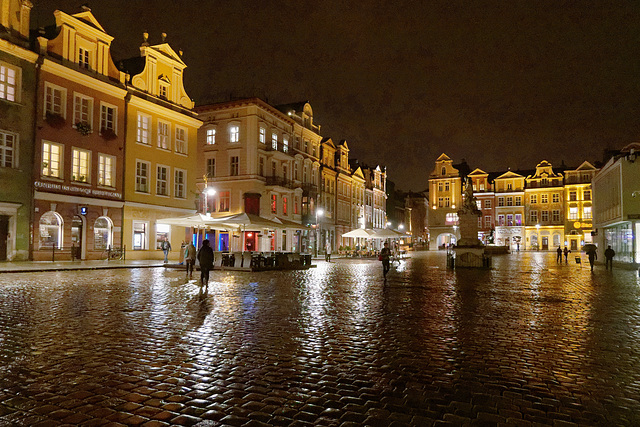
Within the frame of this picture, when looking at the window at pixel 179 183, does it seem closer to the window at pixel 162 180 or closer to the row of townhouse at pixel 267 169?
the window at pixel 162 180

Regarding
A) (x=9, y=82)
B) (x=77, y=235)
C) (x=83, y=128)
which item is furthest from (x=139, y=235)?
(x=9, y=82)

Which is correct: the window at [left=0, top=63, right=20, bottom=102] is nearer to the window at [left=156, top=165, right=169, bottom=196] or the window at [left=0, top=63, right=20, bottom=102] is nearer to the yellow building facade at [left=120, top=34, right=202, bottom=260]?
the yellow building facade at [left=120, top=34, right=202, bottom=260]

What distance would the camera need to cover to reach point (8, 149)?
26.3 metres

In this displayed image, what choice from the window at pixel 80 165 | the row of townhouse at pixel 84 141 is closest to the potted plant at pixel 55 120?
the row of townhouse at pixel 84 141

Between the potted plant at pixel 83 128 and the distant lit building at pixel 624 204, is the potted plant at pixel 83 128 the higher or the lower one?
the higher one

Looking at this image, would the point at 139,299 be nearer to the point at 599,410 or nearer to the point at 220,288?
the point at 220,288

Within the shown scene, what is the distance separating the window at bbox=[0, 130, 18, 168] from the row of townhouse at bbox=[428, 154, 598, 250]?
242 ft

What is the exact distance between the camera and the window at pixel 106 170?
31547 mm

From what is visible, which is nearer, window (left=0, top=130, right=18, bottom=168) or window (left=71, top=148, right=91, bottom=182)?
window (left=0, top=130, right=18, bottom=168)

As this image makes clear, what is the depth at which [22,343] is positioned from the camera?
7.09m

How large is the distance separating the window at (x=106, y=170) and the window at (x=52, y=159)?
293cm

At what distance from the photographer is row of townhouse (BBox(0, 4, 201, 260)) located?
26.5 metres

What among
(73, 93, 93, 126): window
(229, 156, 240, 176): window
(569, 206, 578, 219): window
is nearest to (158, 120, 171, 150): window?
(73, 93, 93, 126): window

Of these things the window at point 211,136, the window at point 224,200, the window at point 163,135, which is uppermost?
the window at point 211,136
